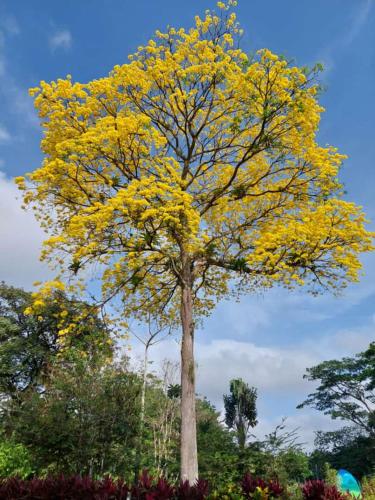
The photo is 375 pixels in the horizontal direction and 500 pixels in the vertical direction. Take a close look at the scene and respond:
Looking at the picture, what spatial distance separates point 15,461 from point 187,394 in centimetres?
904

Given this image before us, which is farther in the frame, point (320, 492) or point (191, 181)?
point (191, 181)

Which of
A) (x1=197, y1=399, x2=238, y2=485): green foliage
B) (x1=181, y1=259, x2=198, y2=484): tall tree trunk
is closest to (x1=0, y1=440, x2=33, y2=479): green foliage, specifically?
(x1=197, y1=399, x2=238, y2=485): green foliage

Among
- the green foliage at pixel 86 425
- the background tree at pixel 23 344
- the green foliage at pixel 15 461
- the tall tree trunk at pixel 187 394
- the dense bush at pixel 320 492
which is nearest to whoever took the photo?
the dense bush at pixel 320 492

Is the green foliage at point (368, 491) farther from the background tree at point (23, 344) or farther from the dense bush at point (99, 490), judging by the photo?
the background tree at point (23, 344)

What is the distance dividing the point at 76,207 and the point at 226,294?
A: 5295mm

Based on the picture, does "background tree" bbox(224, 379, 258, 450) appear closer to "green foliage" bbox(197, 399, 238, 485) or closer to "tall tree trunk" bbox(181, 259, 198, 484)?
"green foliage" bbox(197, 399, 238, 485)

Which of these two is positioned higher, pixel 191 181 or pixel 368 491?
pixel 191 181

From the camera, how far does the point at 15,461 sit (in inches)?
634

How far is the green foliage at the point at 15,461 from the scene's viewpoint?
51.2ft

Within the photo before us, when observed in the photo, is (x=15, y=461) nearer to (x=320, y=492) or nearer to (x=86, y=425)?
(x=86, y=425)

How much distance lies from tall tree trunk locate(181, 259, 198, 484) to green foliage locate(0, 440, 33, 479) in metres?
7.95

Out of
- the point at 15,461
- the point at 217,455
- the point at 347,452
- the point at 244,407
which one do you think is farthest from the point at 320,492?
the point at 347,452

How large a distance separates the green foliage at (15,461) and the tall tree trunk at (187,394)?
7.95 metres

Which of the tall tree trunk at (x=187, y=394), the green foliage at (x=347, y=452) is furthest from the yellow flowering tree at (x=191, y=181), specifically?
the green foliage at (x=347, y=452)
